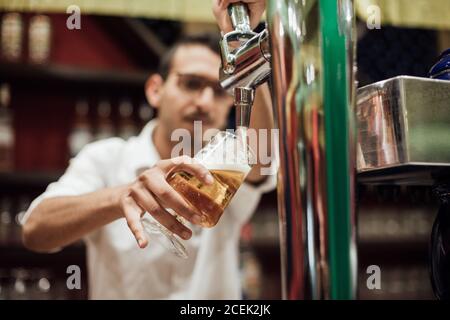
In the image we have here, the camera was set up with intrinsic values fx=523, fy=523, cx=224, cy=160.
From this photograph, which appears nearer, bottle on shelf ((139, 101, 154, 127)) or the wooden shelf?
the wooden shelf

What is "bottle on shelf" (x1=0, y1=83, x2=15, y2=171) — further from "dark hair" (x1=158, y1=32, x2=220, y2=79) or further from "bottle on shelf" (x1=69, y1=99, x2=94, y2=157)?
"dark hair" (x1=158, y1=32, x2=220, y2=79)

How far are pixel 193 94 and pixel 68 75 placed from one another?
1.03 meters

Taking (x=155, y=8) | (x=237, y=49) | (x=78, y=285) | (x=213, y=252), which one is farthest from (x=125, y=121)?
(x=237, y=49)

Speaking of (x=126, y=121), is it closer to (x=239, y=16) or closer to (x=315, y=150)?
(x=239, y=16)

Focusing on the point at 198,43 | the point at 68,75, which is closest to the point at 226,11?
the point at 198,43

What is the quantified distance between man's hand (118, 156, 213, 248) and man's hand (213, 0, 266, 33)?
0.17m

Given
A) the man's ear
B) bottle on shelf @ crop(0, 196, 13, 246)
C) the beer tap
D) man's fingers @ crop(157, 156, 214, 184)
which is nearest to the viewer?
the beer tap

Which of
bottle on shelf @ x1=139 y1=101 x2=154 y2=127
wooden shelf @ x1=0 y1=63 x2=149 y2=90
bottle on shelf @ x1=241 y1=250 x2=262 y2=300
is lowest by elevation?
bottle on shelf @ x1=241 y1=250 x2=262 y2=300

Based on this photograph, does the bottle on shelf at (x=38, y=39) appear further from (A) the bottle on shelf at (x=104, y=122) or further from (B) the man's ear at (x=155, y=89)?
(B) the man's ear at (x=155, y=89)

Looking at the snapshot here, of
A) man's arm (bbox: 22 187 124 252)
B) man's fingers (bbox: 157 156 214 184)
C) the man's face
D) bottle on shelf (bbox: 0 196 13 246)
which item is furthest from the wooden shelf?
man's fingers (bbox: 157 156 214 184)

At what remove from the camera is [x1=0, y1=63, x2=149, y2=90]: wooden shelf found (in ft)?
8.42

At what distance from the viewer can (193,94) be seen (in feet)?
6.15

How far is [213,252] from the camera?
191 cm

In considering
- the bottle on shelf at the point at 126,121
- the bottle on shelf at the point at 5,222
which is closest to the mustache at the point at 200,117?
the bottle on shelf at the point at 126,121
